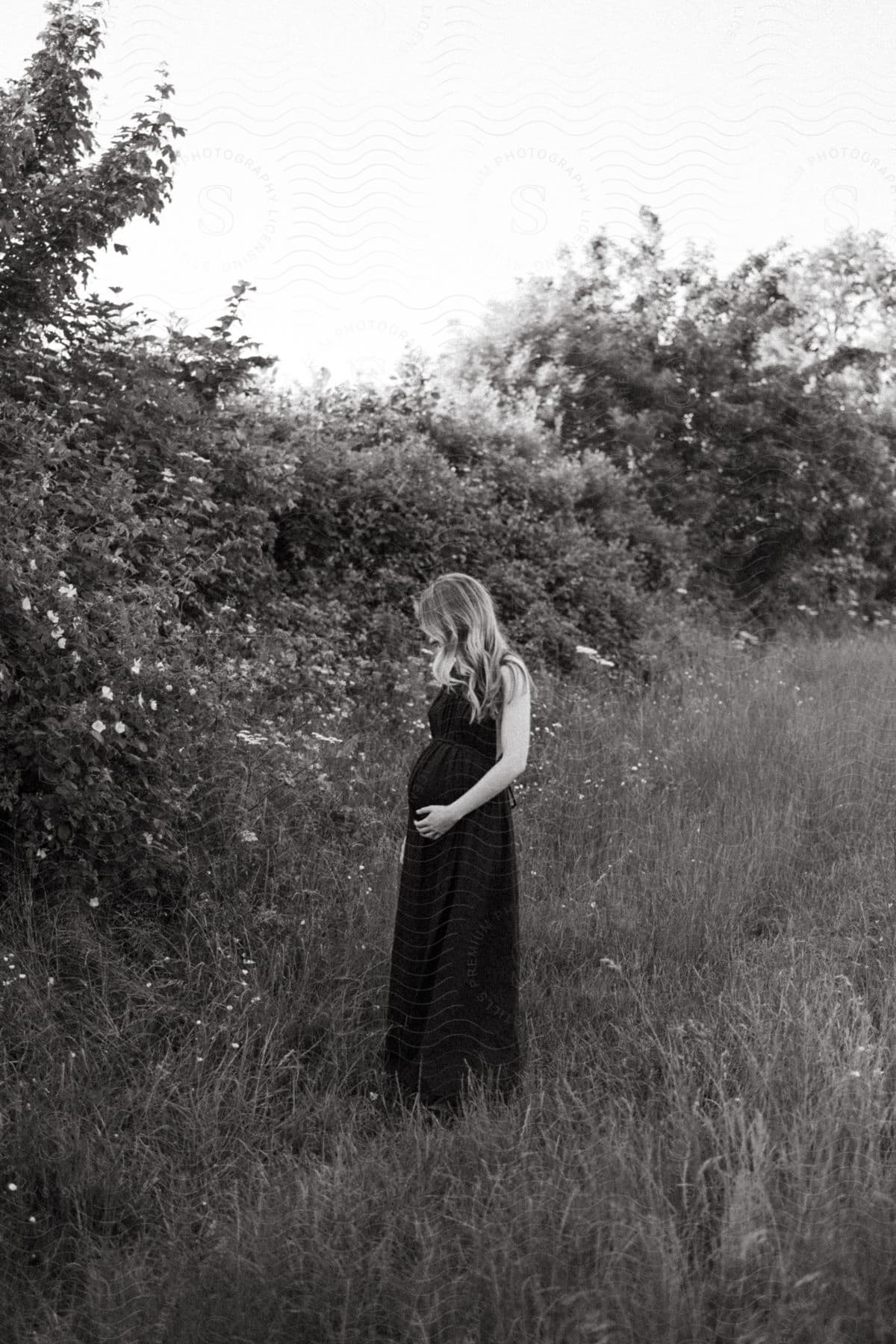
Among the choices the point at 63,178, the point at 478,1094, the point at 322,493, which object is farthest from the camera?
the point at 322,493

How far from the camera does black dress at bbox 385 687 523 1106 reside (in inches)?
162

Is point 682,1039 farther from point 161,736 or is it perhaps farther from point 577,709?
point 577,709

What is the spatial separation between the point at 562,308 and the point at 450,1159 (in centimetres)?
1355

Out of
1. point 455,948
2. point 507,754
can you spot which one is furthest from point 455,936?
point 507,754

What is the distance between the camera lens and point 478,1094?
403 cm

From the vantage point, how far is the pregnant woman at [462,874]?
411 cm

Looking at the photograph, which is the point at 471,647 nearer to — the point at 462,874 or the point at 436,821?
the point at 436,821

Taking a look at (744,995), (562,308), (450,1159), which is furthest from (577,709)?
(562,308)

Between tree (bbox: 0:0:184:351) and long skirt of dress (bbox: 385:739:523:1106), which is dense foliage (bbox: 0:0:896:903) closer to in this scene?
tree (bbox: 0:0:184:351)

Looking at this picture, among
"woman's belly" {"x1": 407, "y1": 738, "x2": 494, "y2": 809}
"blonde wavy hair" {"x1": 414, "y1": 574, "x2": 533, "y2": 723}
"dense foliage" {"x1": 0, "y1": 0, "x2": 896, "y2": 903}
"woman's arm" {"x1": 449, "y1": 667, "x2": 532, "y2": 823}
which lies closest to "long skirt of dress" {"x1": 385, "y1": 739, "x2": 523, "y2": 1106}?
"woman's belly" {"x1": 407, "y1": 738, "x2": 494, "y2": 809}

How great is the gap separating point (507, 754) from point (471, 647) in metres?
0.38

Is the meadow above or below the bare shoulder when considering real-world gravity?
below

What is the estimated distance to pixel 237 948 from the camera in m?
4.85

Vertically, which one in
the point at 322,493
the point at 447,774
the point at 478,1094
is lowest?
the point at 478,1094
